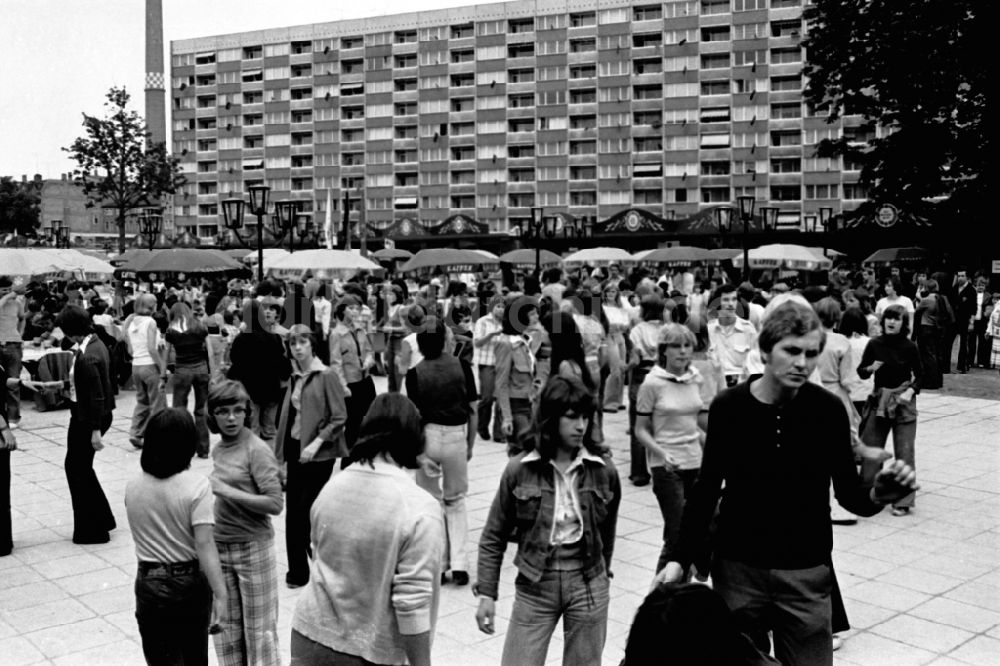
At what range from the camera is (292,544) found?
6.21 m

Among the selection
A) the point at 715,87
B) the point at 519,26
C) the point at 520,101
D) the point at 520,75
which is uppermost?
the point at 519,26

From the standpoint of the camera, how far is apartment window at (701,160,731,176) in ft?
226

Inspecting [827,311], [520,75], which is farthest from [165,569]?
[520,75]

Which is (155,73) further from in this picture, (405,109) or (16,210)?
(405,109)

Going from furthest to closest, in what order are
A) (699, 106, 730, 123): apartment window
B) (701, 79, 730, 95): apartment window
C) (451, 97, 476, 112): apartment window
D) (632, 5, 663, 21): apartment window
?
1. (451, 97, 476, 112): apartment window
2. (632, 5, 663, 21): apartment window
3. (701, 79, 730, 95): apartment window
4. (699, 106, 730, 123): apartment window

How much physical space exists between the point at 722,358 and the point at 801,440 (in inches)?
248

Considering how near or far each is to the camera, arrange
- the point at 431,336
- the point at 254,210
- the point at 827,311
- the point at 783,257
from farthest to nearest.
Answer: the point at 783,257 → the point at 254,210 → the point at 827,311 → the point at 431,336

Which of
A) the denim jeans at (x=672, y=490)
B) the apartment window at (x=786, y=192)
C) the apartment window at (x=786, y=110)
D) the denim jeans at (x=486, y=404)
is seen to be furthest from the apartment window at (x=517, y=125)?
the denim jeans at (x=672, y=490)

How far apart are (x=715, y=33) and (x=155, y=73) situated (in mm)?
61225

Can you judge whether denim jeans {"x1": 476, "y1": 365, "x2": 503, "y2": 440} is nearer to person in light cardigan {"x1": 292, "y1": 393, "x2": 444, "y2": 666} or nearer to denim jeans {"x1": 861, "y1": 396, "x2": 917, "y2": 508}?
denim jeans {"x1": 861, "y1": 396, "x2": 917, "y2": 508}

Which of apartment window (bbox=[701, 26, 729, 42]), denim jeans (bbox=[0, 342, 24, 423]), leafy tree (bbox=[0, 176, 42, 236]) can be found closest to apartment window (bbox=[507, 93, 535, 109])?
apartment window (bbox=[701, 26, 729, 42])

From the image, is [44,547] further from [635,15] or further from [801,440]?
[635,15]

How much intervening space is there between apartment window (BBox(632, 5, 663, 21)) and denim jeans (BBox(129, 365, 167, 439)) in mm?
65682

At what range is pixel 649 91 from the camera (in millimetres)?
71062
